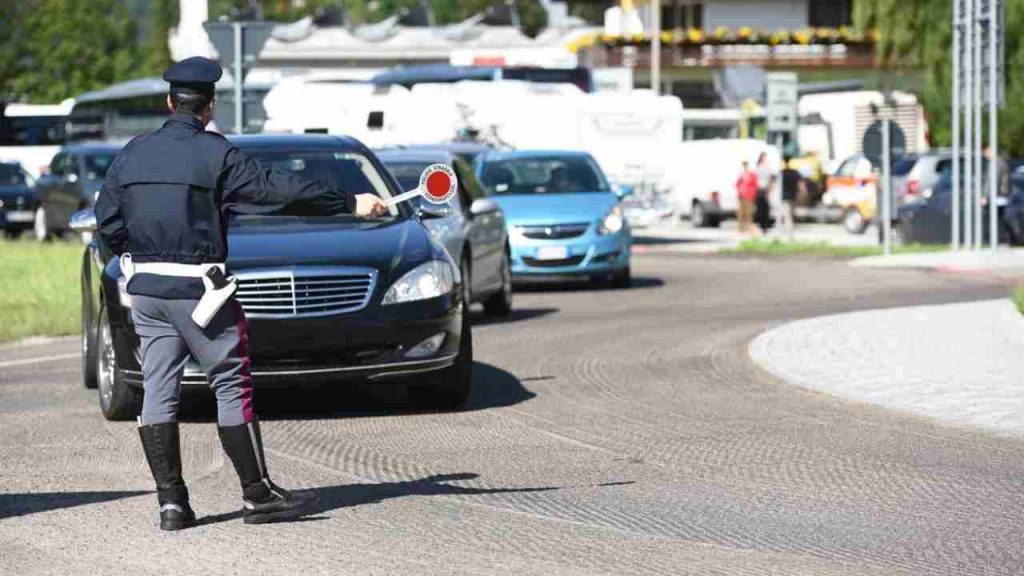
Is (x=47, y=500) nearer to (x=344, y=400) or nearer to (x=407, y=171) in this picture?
(x=344, y=400)

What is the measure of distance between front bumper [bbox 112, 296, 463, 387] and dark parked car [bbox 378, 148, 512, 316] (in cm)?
628

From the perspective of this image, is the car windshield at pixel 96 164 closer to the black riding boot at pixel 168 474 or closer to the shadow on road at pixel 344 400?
the shadow on road at pixel 344 400

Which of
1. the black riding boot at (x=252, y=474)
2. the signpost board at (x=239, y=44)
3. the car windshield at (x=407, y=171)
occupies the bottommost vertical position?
the black riding boot at (x=252, y=474)

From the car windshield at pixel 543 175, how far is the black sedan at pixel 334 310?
1355 centimetres

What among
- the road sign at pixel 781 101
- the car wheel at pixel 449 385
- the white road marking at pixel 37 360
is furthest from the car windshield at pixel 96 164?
the car wheel at pixel 449 385

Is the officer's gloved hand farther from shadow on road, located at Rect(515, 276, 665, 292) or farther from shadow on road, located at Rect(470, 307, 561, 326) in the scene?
shadow on road, located at Rect(515, 276, 665, 292)

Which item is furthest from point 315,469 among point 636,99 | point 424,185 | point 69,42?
point 69,42

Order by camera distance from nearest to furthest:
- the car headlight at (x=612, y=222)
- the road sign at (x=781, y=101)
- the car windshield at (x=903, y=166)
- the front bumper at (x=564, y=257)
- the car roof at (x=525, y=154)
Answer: the front bumper at (x=564, y=257), the car headlight at (x=612, y=222), the car roof at (x=525, y=154), the road sign at (x=781, y=101), the car windshield at (x=903, y=166)

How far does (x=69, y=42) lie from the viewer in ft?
314

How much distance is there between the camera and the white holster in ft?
27.5

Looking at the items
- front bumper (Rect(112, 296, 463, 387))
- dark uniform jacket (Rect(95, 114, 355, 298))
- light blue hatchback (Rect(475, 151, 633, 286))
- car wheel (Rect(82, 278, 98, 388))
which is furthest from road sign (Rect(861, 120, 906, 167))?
dark uniform jacket (Rect(95, 114, 355, 298))

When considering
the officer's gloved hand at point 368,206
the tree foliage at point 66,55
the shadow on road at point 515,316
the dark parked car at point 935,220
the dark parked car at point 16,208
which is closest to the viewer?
the officer's gloved hand at point 368,206

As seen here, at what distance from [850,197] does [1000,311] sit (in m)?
26.6

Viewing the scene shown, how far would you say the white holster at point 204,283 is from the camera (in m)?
8.37
